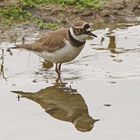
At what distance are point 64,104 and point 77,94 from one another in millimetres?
367

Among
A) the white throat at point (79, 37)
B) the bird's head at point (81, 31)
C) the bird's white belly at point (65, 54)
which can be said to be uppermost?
the bird's head at point (81, 31)

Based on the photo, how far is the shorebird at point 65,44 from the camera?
9.34 m

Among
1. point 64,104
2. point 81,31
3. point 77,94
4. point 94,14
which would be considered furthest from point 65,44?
point 94,14

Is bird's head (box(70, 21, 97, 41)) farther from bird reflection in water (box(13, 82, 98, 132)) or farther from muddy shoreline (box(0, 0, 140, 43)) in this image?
muddy shoreline (box(0, 0, 140, 43))

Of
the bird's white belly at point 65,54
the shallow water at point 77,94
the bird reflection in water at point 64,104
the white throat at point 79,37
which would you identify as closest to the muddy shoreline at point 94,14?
the shallow water at point 77,94

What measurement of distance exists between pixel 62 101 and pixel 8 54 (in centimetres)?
223

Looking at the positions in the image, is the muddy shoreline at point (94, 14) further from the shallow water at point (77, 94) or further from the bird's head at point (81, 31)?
the bird's head at point (81, 31)

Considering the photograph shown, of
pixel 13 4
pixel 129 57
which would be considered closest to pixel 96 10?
pixel 13 4

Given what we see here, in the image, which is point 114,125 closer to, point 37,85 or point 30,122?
point 30,122

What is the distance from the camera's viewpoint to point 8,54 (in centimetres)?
1061

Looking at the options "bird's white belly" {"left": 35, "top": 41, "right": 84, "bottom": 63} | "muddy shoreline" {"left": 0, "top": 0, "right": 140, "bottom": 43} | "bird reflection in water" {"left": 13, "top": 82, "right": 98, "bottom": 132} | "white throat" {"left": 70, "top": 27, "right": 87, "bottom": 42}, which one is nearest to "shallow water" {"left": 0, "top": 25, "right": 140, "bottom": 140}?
"bird reflection in water" {"left": 13, "top": 82, "right": 98, "bottom": 132}

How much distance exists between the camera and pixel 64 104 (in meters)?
8.56

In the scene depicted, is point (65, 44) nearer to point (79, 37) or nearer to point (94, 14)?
point (79, 37)

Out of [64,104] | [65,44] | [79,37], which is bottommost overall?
[64,104]
